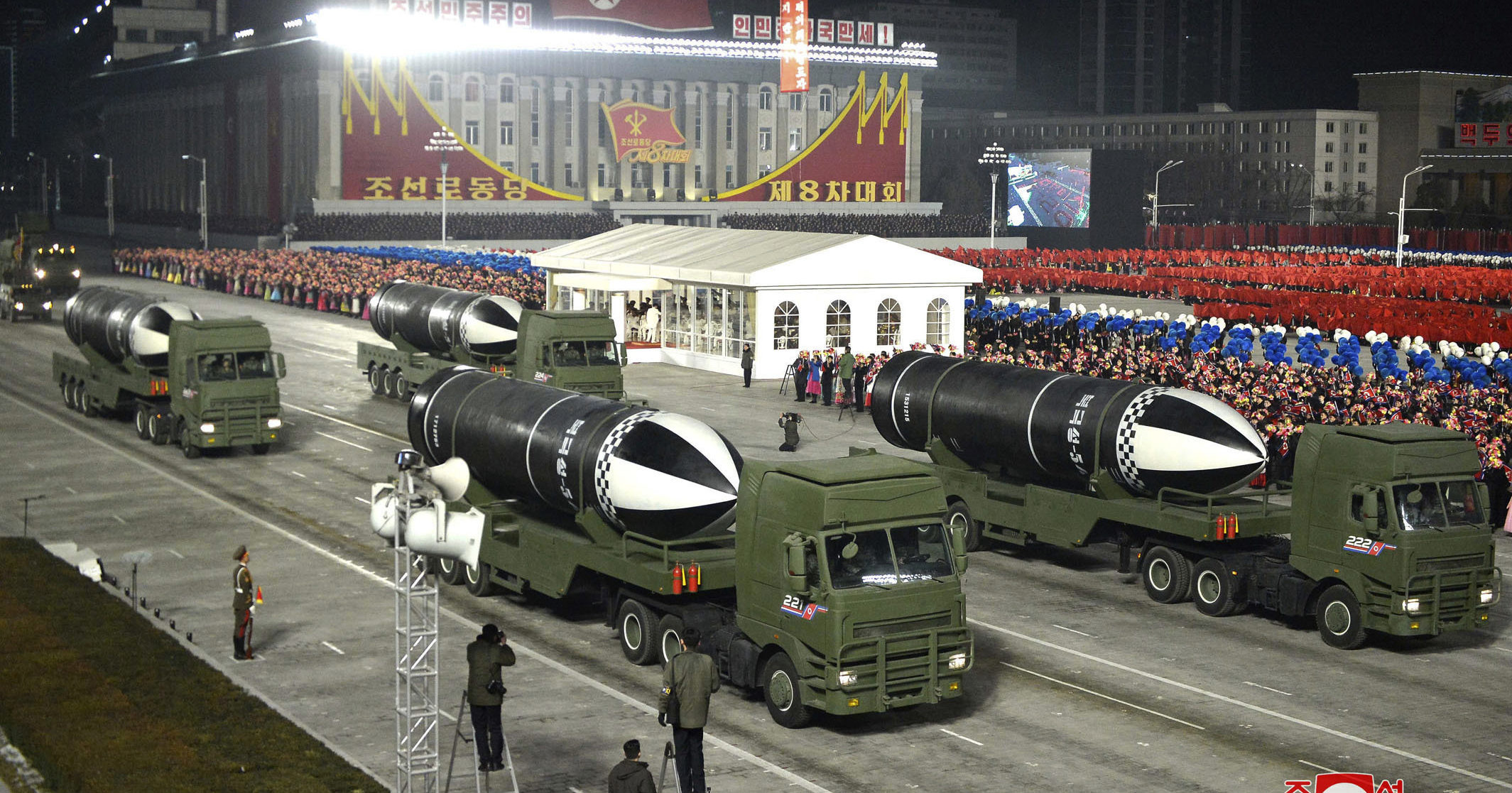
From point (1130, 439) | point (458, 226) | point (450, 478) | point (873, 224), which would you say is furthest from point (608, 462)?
point (873, 224)

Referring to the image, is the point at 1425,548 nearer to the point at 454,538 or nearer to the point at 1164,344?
the point at 454,538

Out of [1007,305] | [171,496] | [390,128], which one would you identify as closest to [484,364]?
[171,496]

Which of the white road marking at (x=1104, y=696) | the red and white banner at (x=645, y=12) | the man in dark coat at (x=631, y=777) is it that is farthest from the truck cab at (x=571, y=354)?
the red and white banner at (x=645, y=12)

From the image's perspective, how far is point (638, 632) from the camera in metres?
21.6

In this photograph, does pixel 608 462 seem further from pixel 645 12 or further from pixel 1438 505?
pixel 645 12

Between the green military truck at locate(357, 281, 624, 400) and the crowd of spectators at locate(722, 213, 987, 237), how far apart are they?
84.9 metres

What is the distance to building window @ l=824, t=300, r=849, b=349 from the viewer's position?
2172 inches

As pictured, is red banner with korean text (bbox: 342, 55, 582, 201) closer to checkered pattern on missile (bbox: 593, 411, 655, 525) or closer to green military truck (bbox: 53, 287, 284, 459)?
green military truck (bbox: 53, 287, 284, 459)

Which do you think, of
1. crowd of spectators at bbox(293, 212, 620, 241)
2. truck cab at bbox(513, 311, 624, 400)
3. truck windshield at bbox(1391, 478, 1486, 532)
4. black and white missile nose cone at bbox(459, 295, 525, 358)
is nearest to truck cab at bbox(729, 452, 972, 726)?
truck windshield at bbox(1391, 478, 1486, 532)

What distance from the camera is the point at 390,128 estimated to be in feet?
414

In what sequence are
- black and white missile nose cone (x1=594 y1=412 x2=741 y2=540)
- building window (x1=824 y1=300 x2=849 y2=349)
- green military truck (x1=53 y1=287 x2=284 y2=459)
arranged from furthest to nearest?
building window (x1=824 y1=300 x2=849 y2=349) < green military truck (x1=53 y1=287 x2=284 y2=459) < black and white missile nose cone (x1=594 y1=412 x2=741 y2=540)

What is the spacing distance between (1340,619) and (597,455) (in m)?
10.1

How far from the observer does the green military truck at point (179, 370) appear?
36688 millimetres

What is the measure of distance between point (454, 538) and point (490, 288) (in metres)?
56.6
